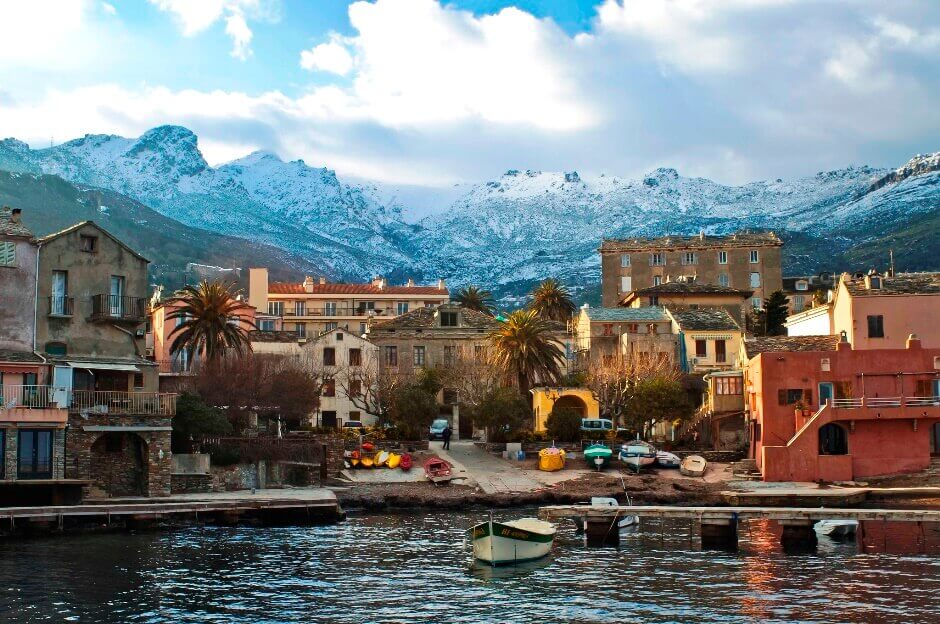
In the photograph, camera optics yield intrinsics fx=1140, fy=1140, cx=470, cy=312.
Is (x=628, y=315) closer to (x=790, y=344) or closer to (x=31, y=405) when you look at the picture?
(x=790, y=344)

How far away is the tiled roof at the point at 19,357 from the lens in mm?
58156

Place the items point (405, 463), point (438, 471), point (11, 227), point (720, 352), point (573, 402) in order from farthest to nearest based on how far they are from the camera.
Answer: point (720, 352), point (573, 402), point (405, 463), point (438, 471), point (11, 227)

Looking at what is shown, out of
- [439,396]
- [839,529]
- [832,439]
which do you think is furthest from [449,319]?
[839,529]

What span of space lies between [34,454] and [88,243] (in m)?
13.2

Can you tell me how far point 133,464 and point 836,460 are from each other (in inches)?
1636

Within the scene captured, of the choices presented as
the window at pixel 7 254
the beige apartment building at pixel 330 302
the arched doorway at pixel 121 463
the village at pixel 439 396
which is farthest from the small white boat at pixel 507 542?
the beige apartment building at pixel 330 302

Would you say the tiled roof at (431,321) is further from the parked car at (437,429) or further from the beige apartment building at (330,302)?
the beige apartment building at (330,302)

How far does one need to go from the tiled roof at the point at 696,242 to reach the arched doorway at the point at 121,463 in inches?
3366

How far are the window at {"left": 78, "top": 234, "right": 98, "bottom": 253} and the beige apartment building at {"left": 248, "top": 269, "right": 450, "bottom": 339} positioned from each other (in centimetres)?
6307

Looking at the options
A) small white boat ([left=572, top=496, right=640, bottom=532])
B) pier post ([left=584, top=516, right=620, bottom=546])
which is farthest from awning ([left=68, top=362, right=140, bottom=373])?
pier post ([left=584, top=516, right=620, bottom=546])

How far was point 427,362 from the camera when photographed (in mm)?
99688

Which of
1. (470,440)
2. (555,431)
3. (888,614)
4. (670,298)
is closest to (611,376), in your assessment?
(555,431)

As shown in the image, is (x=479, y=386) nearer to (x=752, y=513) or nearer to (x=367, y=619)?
(x=752, y=513)

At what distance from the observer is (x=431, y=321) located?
102m
